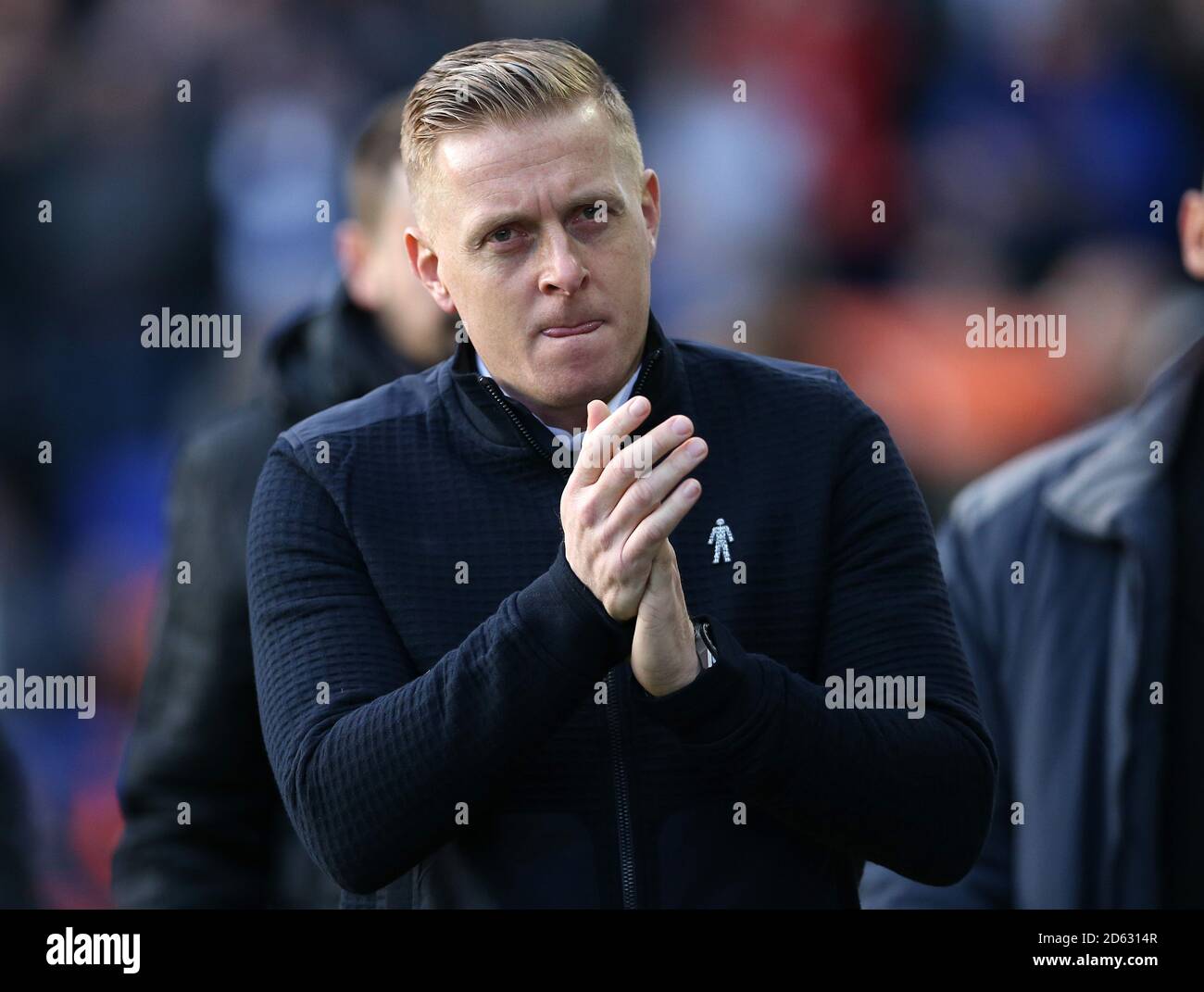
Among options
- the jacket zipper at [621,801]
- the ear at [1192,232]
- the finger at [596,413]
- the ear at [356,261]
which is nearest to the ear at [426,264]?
the finger at [596,413]

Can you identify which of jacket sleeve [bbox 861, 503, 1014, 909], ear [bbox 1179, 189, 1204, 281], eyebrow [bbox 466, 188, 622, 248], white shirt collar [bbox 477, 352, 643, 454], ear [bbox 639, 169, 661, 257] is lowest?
jacket sleeve [bbox 861, 503, 1014, 909]

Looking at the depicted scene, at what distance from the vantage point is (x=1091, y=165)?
289cm

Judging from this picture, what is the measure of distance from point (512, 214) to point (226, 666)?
1.10 metres

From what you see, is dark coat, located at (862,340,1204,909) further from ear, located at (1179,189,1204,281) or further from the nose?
the nose

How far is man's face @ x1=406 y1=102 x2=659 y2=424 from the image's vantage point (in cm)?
156

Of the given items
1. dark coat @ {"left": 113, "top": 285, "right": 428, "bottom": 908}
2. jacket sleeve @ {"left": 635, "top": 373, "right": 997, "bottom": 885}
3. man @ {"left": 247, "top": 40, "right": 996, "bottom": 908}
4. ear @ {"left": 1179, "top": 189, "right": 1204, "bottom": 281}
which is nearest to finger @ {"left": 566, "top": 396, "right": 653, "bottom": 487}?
man @ {"left": 247, "top": 40, "right": 996, "bottom": 908}

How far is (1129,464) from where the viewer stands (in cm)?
256

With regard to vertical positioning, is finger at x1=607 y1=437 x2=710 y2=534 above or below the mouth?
below

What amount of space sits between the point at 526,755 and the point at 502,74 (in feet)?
2.16

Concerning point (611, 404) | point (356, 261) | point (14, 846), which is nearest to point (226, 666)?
point (14, 846)

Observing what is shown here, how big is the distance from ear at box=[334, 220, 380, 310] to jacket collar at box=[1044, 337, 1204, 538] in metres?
1.17
